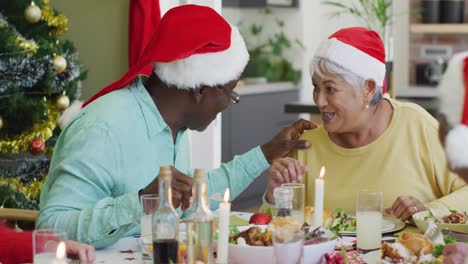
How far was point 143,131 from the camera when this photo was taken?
95.9 inches

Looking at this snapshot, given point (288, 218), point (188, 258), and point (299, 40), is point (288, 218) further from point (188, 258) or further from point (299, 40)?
point (299, 40)

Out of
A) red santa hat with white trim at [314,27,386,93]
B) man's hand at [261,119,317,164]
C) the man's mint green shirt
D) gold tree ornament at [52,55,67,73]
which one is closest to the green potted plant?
gold tree ornament at [52,55,67,73]

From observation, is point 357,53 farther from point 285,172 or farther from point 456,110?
point 456,110

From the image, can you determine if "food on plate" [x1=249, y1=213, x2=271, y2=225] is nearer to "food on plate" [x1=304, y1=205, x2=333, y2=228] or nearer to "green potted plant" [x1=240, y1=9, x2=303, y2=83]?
"food on plate" [x1=304, y1=205, x2=333, y2=228]

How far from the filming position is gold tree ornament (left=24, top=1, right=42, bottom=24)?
3.54 meters

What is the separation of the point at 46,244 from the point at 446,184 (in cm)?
139

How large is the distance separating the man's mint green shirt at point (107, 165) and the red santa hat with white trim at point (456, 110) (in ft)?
2.58

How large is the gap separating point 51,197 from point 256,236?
23.0 inches

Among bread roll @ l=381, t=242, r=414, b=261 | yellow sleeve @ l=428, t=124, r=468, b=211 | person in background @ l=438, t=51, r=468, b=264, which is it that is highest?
person in background @ l=438, t=51, r=468, b=264

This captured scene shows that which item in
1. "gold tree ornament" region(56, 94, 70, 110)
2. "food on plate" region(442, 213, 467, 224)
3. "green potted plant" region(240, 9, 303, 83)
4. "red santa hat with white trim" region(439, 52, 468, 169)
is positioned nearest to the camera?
"red santa hat with white trim" region(439, 52, 468, 169)

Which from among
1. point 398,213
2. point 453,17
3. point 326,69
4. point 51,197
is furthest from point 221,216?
point 453,17

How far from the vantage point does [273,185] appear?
2.54m

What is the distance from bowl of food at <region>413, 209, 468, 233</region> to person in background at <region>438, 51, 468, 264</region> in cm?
54

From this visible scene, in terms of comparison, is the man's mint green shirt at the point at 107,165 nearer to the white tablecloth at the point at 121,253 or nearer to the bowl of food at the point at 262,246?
the white tablecloth at the point at 121,253
